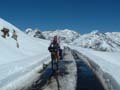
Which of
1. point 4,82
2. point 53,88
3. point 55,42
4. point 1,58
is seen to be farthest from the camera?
point 1,58

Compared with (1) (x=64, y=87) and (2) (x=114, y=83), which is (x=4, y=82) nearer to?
(1) (x=64, y=87)

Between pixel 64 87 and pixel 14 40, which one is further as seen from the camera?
pixel 14 40

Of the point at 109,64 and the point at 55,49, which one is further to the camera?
the point at 109,64

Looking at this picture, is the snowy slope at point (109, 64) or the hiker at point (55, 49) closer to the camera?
the snowy slope at point (109, 64)

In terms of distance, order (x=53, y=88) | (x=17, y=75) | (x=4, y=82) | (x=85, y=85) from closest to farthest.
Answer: (x=53, y=88)
(x=85, y=85)
(x=4, y=82)
(x=17, y=75)

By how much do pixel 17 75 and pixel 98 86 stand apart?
6.20 m

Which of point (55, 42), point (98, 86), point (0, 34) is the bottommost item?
point (98, 86)

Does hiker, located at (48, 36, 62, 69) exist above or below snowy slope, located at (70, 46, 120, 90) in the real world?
above

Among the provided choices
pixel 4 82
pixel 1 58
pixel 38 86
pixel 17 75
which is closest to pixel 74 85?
pixel 38 86

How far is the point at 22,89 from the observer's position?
42.9 feet

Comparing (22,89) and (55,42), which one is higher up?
(55,42)

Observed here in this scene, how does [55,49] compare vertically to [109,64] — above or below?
above

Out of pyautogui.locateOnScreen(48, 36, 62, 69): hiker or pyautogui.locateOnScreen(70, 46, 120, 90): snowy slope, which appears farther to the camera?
pyautogui.locateOnScreen(48, 36, 62, 69): hiker

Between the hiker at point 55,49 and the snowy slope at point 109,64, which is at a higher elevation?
the hiker at point 55,49
